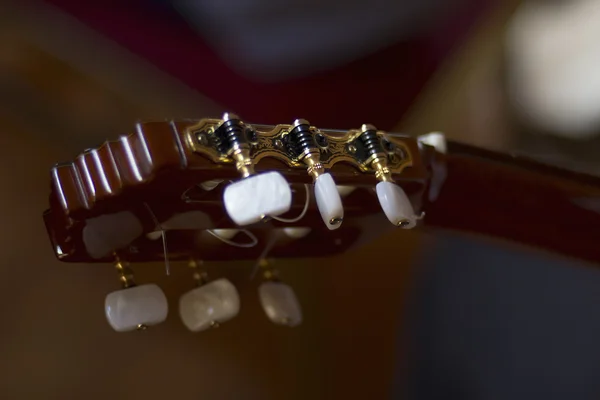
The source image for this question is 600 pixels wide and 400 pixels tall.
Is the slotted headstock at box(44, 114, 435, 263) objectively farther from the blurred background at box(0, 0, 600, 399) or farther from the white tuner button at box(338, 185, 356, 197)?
the blurred background at box(0, 0, 600, 399)

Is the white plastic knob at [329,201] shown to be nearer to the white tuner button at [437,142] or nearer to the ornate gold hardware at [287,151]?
the ornate gold hardware at [287,151]

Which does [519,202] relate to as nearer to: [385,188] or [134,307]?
[385,188]

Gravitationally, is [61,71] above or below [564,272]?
above

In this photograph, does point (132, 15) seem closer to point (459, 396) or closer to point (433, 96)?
point (433, 96)

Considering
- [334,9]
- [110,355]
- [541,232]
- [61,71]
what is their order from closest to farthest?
[541,232], [110,355], [61,71], [334,9]

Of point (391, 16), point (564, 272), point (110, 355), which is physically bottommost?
point (564, 272)

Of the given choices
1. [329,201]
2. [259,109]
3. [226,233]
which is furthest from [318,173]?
[259,109]

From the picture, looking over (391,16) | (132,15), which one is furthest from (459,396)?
(132,15)

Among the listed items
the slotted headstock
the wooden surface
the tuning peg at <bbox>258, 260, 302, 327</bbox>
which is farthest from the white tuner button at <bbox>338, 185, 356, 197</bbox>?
the wooden surface
